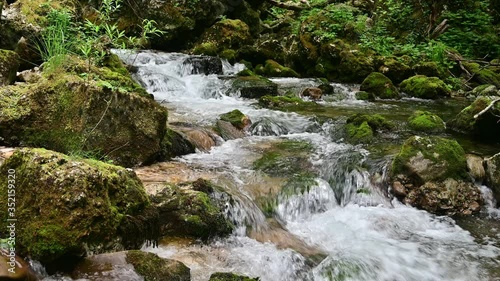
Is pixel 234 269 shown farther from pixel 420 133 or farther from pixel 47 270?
pixel 420 133

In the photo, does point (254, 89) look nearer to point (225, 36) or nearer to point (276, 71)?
point (276, 71)

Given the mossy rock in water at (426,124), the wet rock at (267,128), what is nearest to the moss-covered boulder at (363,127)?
the mossy rock in water at (426,124)

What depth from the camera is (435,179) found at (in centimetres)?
612

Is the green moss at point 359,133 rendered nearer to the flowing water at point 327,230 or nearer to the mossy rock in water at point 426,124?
the flowing water at point 327,230

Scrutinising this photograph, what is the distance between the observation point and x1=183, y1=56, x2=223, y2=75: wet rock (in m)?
14.0

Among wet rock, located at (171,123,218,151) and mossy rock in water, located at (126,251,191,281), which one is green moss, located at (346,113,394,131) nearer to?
wet rock, located at (171,123,218,151)

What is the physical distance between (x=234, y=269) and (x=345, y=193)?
279 centimetres

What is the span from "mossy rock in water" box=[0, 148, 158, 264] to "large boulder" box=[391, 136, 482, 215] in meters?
4.35

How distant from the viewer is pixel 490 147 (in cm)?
787

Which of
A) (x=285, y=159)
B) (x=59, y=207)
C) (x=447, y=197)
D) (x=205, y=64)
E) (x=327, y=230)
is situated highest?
(x=59, y=207)

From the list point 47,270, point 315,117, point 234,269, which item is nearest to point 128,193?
point 47,270

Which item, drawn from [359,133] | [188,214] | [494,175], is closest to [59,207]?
[188,214]

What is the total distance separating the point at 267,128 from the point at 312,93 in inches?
161

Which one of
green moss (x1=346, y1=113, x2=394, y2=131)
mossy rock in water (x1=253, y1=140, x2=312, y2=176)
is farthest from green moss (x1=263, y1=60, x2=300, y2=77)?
mossy rock in water (x1=253, y1=140, x2=312, y2=176)
